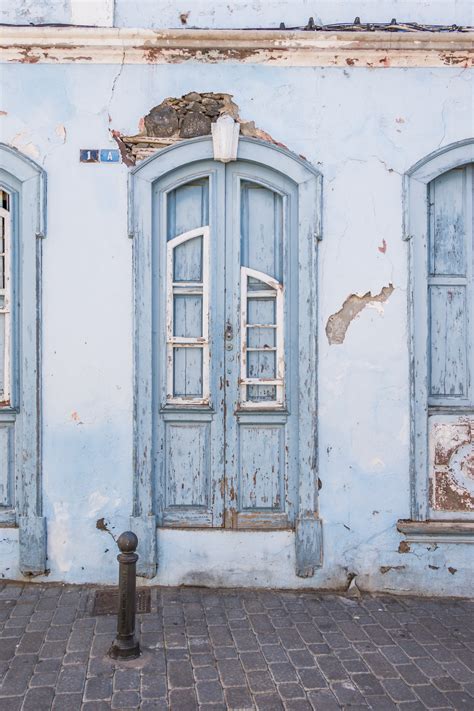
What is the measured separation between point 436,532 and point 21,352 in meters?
3.79

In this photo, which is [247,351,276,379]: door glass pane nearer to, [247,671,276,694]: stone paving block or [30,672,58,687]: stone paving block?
[247,671,276,694]: stone paving block

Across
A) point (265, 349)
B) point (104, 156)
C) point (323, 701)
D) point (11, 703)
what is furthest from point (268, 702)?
point (104, 156)

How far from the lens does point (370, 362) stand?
5.04m

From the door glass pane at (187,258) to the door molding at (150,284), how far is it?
0.26m

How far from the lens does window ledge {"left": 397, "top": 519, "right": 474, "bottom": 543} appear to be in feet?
16.1

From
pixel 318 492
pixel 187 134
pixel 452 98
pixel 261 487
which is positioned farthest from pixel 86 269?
pixel 452 98

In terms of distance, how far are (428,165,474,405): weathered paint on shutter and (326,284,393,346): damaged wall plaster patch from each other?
48cm

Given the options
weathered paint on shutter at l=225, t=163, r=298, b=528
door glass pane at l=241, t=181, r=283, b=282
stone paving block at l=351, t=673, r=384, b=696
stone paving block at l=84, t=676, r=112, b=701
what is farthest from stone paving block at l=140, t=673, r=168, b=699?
door glass pane at l=241, t=181, r=283, b=282

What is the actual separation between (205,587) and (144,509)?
2.71ft

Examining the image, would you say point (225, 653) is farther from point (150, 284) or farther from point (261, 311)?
point (150, 284)

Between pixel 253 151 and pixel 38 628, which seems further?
pixel 253 151

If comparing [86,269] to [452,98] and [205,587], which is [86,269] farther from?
[452,98]

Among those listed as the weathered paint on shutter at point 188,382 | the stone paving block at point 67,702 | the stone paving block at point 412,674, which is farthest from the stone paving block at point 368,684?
the weathered paint on shutter at point 188,382

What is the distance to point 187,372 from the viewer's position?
5.15m
